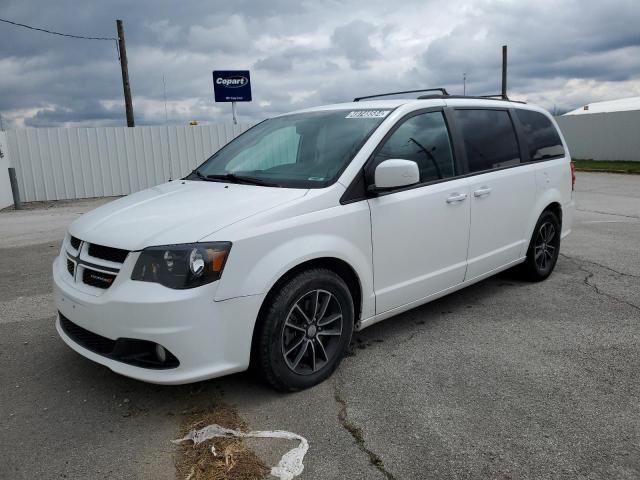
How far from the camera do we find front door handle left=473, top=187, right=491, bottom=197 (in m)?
4.35

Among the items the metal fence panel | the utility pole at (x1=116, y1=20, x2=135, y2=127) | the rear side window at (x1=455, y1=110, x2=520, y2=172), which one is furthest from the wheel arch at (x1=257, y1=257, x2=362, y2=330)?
the metal fence panel

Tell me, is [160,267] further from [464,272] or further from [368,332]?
[464,272]

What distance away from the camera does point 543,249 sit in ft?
17.9

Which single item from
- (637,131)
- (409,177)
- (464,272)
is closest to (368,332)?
(464,272)

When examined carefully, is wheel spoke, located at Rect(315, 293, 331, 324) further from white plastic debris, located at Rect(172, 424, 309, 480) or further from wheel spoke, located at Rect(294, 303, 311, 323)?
white plastic debris, located at Rect(172, 424, 309, 480)

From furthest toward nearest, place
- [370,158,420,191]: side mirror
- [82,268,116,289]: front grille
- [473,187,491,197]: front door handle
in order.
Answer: [473,187,491,197]: front door handle → [370,158,420,191]: side mirror → [82,268,116,289]: front grille

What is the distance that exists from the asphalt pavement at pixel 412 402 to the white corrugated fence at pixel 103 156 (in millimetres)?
11255

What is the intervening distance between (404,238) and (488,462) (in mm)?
1616

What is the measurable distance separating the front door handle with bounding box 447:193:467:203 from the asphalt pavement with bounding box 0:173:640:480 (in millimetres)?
1013

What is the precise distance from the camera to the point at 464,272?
439cm

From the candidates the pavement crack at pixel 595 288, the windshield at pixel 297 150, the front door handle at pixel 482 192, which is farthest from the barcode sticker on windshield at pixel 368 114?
the pavement crack at pixel 595 288

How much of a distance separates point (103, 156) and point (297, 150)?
13.0 m

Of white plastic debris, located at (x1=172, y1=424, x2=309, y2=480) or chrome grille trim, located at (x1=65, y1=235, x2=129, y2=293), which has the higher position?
chrome grille trim, located at (x1=65, y1=235, x2=129, y2=293)

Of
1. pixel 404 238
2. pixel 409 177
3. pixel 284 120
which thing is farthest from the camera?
pixel 284 120
